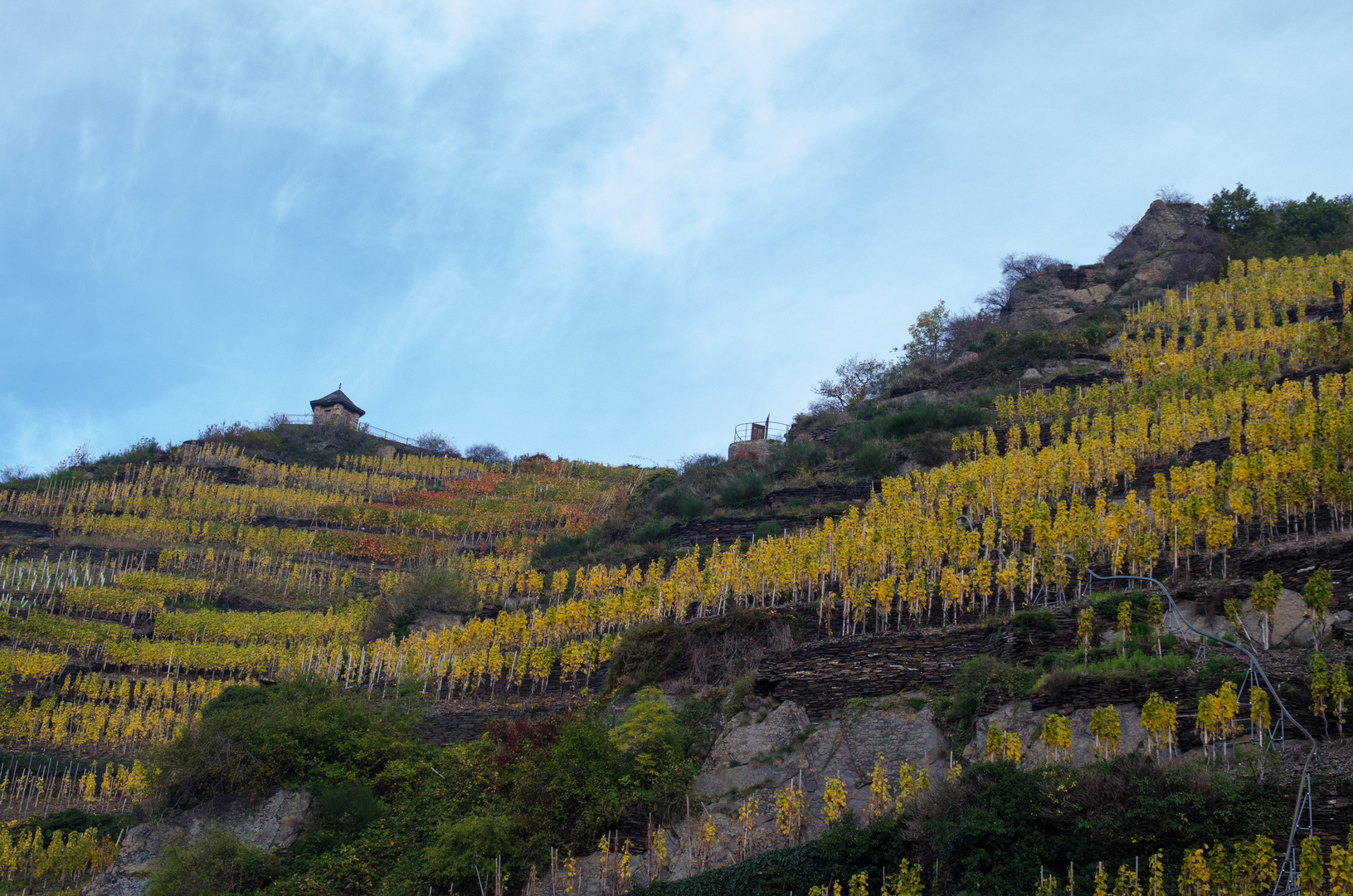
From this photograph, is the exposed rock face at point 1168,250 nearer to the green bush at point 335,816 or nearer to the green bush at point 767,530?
the green bush at point 767,530

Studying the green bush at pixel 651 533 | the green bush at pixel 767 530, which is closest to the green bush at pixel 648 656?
the green bush at pixel 767 530

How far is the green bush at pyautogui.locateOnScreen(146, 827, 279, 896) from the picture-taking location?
17266 millimetres

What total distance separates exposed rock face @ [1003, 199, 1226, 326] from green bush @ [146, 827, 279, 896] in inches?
1682

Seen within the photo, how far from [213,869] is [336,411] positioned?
191 feet

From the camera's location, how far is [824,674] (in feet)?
59.2

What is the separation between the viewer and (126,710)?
30516 mm

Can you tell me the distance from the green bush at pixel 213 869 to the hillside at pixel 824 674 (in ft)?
0.28

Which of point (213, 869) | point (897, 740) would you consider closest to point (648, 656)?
point (897, 740)

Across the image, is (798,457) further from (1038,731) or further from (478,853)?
(1038,731)

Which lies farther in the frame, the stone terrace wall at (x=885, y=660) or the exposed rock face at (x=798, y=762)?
the stone terrace wall at (x=885, y=660)

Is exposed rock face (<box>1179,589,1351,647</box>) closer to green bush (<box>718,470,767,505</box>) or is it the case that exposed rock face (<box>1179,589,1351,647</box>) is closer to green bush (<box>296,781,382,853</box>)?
green bush (<box>296,781,382,853</box>)

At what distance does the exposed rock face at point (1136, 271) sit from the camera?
48781 mm

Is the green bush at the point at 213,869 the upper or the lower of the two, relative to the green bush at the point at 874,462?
lower

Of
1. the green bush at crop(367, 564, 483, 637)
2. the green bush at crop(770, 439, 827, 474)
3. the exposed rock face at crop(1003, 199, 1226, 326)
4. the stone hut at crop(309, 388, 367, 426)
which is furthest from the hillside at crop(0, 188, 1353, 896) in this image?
the stone hut at crop(309, 388, 367, 426)
